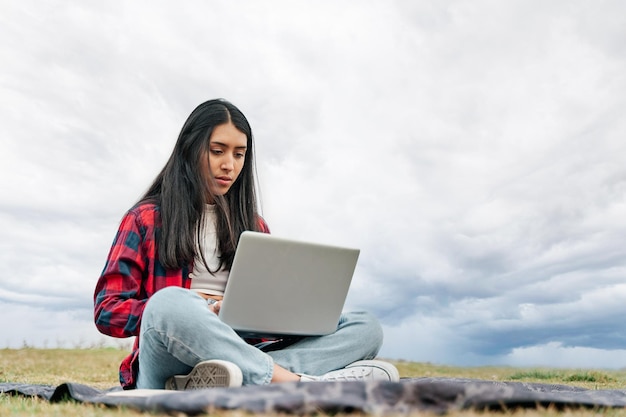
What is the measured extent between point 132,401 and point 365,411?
77cm

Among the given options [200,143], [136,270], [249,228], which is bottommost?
[136,270]

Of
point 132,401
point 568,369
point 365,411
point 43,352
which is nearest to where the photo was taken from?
point 365,411

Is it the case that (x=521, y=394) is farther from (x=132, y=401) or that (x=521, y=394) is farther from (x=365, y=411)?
(x=132, y=401)

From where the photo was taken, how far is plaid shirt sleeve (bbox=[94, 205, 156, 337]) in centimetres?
274

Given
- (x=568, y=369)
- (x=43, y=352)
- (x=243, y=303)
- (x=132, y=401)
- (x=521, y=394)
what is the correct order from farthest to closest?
(x=43, y=352), (x=568, y=369), (x=243, y=303), (x=132, y=401), (x=521, y=394)

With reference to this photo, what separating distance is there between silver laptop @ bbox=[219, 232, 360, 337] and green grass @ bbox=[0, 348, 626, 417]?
26.0 inches

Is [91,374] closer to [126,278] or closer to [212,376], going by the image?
[126,278]

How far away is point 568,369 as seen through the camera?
16.2 ft

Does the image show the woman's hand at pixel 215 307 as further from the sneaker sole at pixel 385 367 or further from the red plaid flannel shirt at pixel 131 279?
the sneaker sole at pixel 385 367

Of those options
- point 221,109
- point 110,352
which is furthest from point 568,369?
point 110,352

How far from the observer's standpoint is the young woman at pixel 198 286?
2480 mm

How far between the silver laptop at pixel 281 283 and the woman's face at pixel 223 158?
2.60 feet

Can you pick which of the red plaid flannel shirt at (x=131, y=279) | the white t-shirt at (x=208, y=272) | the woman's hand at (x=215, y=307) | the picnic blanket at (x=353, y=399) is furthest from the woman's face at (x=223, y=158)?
the picnic blanket at (x=353, y=399)

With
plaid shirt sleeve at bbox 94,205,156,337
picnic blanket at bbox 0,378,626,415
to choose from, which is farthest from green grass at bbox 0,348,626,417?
plaid shirt sleeve at bbox 94,205,156,337
